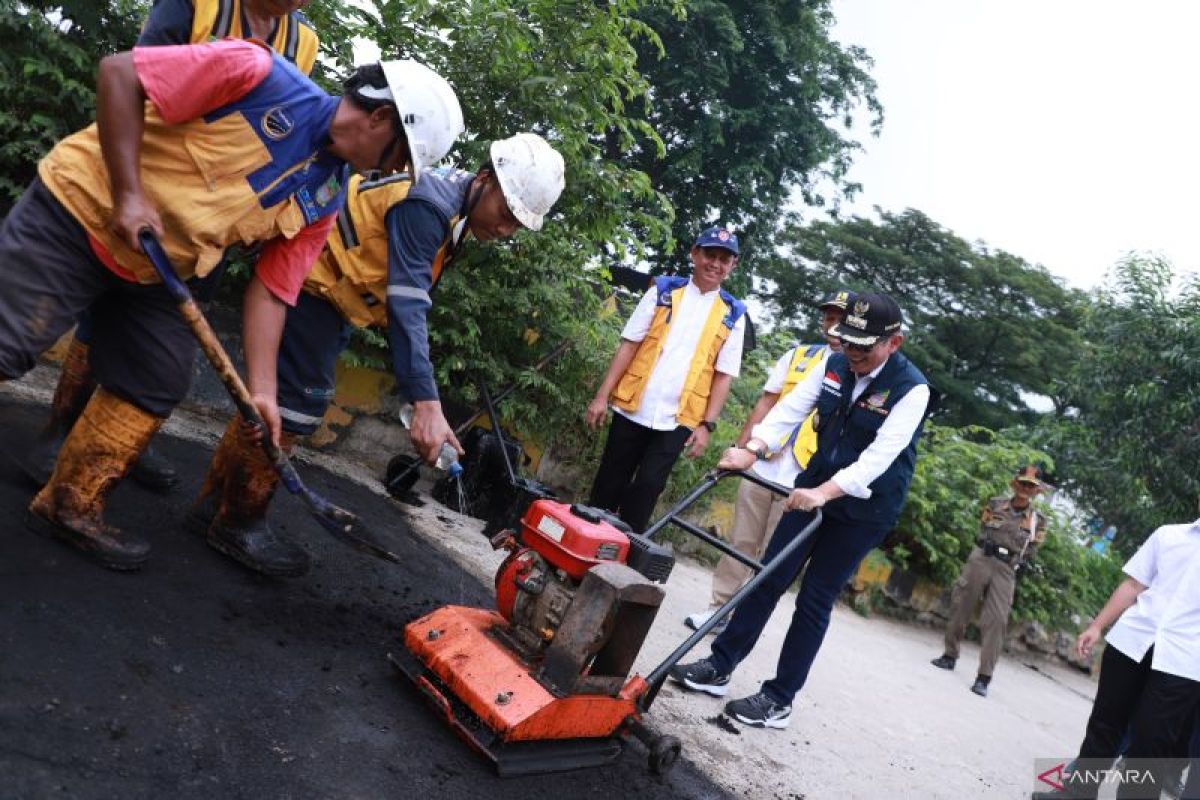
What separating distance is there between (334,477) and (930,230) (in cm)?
2958

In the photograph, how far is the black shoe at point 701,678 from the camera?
167 inches

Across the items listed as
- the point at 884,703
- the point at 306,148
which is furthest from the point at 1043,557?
the point at 306,148

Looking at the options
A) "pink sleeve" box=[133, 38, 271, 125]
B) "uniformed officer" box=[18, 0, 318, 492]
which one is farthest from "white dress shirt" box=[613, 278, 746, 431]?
"pink sleeve" box=[133, 38, 271, 125]

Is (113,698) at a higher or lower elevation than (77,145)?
lower

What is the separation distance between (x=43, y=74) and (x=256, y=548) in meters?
3.29

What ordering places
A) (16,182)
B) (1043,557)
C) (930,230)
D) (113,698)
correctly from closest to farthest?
(113,698) < (16,182) < (1043,557) < (930,230)

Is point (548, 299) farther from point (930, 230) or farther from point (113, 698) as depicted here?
point (930, 230)

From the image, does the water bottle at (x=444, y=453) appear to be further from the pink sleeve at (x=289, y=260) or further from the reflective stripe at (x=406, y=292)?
the pink sleeve at (x=289, y=260)

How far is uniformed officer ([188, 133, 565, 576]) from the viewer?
3002mm

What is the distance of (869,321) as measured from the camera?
152 inches

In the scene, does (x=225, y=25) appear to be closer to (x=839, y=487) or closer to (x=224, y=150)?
(x=224, y=150)

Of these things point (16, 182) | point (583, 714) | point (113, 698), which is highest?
point (16, 182)

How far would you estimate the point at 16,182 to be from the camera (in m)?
4.85

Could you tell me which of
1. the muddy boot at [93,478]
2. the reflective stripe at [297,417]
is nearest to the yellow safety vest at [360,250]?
the reflective stripe at [297,417]
